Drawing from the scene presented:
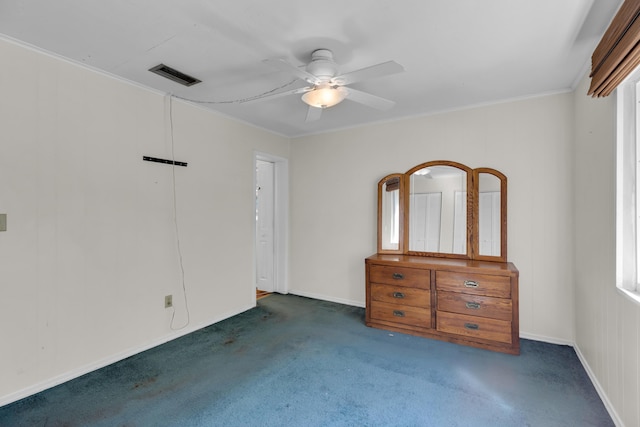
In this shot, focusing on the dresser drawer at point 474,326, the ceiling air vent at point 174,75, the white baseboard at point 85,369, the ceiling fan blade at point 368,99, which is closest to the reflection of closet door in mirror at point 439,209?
the dresser drawer at point 474,326

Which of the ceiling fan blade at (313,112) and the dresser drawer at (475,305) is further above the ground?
the ceiling fan blade at (313,112)

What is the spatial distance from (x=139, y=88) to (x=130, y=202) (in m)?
1.00

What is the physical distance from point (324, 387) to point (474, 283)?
1.58 m

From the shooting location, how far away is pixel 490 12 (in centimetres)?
169

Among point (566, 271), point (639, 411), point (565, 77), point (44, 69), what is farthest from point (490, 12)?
point (44, 69)

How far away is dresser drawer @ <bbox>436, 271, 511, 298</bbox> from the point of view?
263 centimetres

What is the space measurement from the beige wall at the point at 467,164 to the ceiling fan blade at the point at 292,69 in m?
1.90

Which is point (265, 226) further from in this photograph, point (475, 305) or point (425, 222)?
point (475, 305)

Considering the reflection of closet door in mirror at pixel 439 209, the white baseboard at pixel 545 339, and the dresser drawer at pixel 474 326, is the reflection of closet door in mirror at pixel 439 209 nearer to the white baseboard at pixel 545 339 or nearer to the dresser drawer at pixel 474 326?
the dresser drawer at pixel 474 326

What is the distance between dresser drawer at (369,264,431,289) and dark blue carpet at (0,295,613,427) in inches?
20.3

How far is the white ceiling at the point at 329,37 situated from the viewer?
5.45 ft

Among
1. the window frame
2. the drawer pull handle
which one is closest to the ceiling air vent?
the window frame

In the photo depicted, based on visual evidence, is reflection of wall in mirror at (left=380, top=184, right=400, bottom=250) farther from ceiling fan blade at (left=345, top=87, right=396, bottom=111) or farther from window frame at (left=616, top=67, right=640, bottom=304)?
window frame at (left=616, top=67, right=640, bottom=304)

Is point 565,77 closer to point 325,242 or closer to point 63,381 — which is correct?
point 325,242
